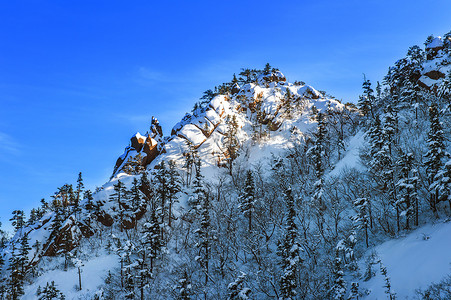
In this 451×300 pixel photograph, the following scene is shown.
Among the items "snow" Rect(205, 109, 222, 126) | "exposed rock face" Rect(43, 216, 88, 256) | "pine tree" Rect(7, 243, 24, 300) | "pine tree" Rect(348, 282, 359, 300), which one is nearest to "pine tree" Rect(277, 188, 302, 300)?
"pine tree" Rect(348, 282, 359, 300)

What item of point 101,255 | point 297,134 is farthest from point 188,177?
point 297,134

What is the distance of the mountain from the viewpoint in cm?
2561

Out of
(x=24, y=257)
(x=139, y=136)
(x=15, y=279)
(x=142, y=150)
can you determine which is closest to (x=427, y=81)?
(x=142, y=150)

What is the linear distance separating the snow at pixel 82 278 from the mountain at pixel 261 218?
187 millimetres

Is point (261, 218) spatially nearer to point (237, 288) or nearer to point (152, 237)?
point (152, 237)

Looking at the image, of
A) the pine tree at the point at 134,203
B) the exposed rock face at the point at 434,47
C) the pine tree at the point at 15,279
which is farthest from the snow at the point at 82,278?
the exposed rock face at the point at 434,47

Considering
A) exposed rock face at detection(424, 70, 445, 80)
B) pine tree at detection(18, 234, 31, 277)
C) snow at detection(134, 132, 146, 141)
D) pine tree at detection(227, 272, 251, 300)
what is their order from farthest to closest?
snow at detection(134, 132, 146, 141) → exposed rock face at detection(424, 70, 445, 80) → pine tree at detection(18, 234, 31, 277) → pine tree at detection(227, 272, 251, 300)

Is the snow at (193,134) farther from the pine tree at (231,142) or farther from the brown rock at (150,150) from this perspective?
the brown rock at (150,150)

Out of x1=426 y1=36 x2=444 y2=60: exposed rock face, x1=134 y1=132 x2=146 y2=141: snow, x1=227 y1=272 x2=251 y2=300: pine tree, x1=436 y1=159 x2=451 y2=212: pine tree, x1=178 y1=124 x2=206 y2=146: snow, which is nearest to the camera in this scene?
x1=227 y1=272 x2=251 y2=300: pine tree

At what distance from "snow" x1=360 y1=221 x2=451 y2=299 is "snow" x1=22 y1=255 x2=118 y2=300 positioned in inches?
1426

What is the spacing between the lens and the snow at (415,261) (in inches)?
662

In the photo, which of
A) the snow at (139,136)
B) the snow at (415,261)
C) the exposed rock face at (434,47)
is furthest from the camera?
the snow at (139,136)

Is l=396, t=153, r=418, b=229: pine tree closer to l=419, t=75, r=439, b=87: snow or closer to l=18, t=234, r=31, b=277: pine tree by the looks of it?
l=18, t=234, r=31, b=277: pine tree

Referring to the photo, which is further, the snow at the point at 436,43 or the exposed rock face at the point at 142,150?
the snow at the point at 436,43
